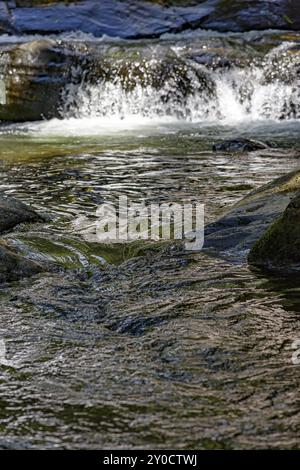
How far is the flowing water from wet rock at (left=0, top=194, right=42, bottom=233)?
0.14 meters

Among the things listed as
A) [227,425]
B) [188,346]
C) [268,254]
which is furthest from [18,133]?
[227,425]

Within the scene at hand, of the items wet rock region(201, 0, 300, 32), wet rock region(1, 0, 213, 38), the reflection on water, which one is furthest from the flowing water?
wet rock region(1, 0, 213, 38)

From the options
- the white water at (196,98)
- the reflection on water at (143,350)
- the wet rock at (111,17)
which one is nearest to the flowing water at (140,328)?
the reflection on water at (143,350)

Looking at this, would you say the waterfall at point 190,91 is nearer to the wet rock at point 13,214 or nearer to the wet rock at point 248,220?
the wet rock at point 13,214

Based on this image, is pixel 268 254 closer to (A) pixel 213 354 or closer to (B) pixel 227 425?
Answer: (A) pixel 213 354

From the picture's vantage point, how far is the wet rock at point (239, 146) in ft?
35.9

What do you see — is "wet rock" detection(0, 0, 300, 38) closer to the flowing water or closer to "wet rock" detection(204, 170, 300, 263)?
the flowing water

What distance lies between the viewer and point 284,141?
1168 cm

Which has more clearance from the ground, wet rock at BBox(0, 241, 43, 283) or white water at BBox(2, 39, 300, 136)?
white water at BBox(2, 39, 300, 136)

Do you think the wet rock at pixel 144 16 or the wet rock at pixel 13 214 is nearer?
the wet rock at pixel 13 214

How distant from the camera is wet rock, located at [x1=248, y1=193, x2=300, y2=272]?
5.09 meters

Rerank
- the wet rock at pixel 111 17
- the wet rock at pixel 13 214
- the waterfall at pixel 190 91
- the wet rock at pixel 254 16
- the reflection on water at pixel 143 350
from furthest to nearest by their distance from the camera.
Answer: the wet rock at pixel 111 17 < the wet rock at pixel 254 16 < the waterfall at pixel 190 91 < the wet rock at pixel 13 214 < the reflection on water at pixel 143 350

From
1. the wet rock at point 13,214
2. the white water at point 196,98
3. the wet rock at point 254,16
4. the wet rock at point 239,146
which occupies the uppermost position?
the wet rock at point 254,16

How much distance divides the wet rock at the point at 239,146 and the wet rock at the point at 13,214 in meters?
4.68
